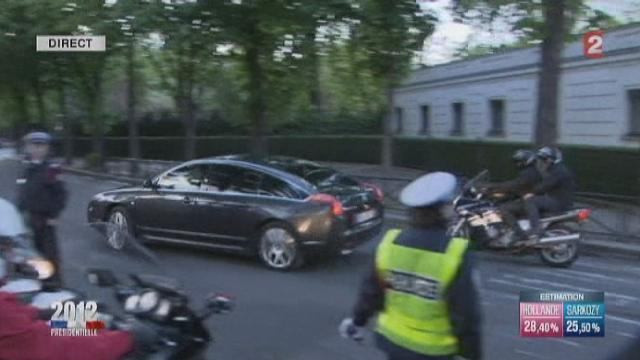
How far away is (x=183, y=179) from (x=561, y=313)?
7.39 meters

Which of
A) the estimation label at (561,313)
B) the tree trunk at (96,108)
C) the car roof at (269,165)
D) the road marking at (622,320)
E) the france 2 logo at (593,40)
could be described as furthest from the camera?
the tree trunk at (96,108)

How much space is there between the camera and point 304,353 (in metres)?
6.38

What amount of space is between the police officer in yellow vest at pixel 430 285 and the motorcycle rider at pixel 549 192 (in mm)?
7378

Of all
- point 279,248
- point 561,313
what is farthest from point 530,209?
point 561,313

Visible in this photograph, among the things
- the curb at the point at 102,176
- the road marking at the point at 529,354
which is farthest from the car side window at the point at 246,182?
the curb at the point at 102,176

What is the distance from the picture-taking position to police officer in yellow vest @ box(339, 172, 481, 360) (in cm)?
313

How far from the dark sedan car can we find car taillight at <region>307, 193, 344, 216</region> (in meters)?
0.01

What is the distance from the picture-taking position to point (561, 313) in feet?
14.0

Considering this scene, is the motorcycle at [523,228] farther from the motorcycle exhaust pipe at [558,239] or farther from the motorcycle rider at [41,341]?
the motorcycle rider at [41,341]

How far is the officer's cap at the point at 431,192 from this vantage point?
318 cm

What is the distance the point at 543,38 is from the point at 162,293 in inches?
429

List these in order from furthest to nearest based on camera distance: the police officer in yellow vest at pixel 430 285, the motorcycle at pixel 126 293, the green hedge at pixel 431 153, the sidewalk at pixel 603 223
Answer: the green hedge at pixel 431 153, the sidewalk at pixel 603 223, the motorcycle at pixel 126 293, the police officer in yellow vest at pixel 430 285

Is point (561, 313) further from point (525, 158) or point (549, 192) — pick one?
point (525, 158)

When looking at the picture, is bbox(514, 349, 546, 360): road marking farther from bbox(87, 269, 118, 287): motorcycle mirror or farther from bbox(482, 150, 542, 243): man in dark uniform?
bbox(482, 150, 542, 243): man in dark uniform
